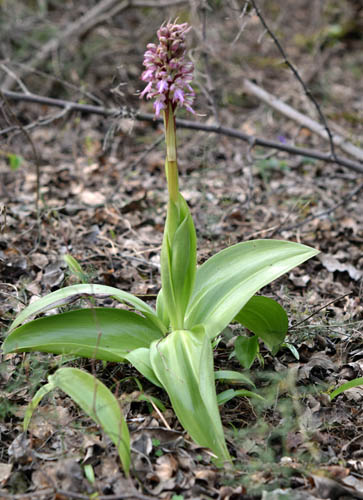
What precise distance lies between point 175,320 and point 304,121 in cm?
298

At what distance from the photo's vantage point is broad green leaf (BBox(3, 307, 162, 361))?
6.27 ft

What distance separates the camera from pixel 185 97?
76.6 inches

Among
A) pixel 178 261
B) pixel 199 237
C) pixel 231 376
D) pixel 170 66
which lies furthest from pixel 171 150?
pixel 199 237

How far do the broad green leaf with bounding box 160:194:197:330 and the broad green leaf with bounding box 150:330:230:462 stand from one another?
0.14m

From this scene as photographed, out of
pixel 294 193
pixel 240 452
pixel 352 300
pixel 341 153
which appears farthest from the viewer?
pixel 341 153

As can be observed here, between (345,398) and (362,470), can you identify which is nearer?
(362,470)

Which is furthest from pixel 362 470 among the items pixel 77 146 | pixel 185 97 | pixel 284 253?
pixel 77 146

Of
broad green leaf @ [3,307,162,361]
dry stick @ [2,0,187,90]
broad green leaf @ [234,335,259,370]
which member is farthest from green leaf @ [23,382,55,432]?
dry stick @ [2,0,187,90]

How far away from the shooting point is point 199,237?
3.29 meters

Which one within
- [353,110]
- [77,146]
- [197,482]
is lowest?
[197,482]

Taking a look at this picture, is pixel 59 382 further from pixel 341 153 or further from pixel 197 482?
pixel 341 153

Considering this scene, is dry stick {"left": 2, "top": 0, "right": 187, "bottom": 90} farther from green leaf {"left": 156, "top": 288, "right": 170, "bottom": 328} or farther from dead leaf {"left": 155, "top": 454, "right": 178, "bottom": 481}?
dead leaf {"left": 155, "top": 454, "right": 178, "bottom": 481}

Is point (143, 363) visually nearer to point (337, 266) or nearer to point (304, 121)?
point (337, 266)

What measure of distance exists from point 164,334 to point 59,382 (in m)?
0.54
